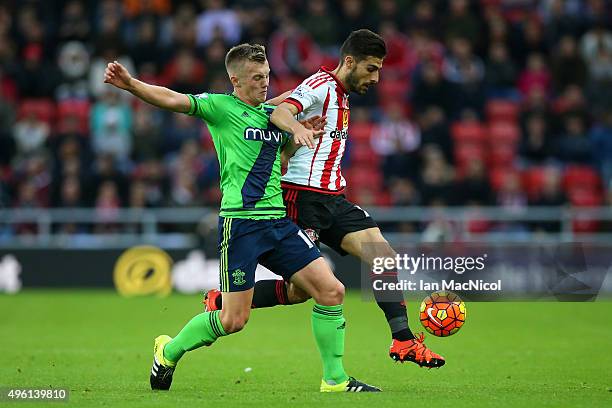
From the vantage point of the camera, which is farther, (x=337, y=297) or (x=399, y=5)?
(x=399, y=5)

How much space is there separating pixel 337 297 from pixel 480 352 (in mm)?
3042

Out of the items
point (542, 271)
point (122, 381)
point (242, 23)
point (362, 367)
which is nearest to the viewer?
point (122, 381)

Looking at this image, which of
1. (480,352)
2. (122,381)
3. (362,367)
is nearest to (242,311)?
(122,381)

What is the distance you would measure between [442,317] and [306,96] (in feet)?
5.99

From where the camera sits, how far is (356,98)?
1823 centimetres

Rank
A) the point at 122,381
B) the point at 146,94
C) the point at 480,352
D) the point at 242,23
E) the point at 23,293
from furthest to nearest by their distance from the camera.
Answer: the point at 242,23 < the point at 23,293 < the point at 480,352 < the point at 122,381 < the point at 146,94

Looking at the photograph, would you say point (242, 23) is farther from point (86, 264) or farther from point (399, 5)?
point (86, 264)

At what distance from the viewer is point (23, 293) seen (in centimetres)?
1686

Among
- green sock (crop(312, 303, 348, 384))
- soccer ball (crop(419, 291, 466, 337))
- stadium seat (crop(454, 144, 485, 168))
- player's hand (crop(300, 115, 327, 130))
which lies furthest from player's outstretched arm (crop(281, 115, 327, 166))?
stadium seat (crop(454, 144, 485, 168))

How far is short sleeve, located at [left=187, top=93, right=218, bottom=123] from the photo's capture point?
734cm

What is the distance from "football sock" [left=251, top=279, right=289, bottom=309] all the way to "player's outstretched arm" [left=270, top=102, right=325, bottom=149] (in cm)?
128

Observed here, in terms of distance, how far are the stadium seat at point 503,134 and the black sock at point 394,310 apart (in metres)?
10.4

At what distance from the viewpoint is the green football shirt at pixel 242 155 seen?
742cm

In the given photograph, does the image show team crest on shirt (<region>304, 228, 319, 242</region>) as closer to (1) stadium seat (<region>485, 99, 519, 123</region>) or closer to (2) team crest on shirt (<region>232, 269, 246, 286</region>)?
(2) team crest on shirt (<region>232, 269, 246, 286</region>)
